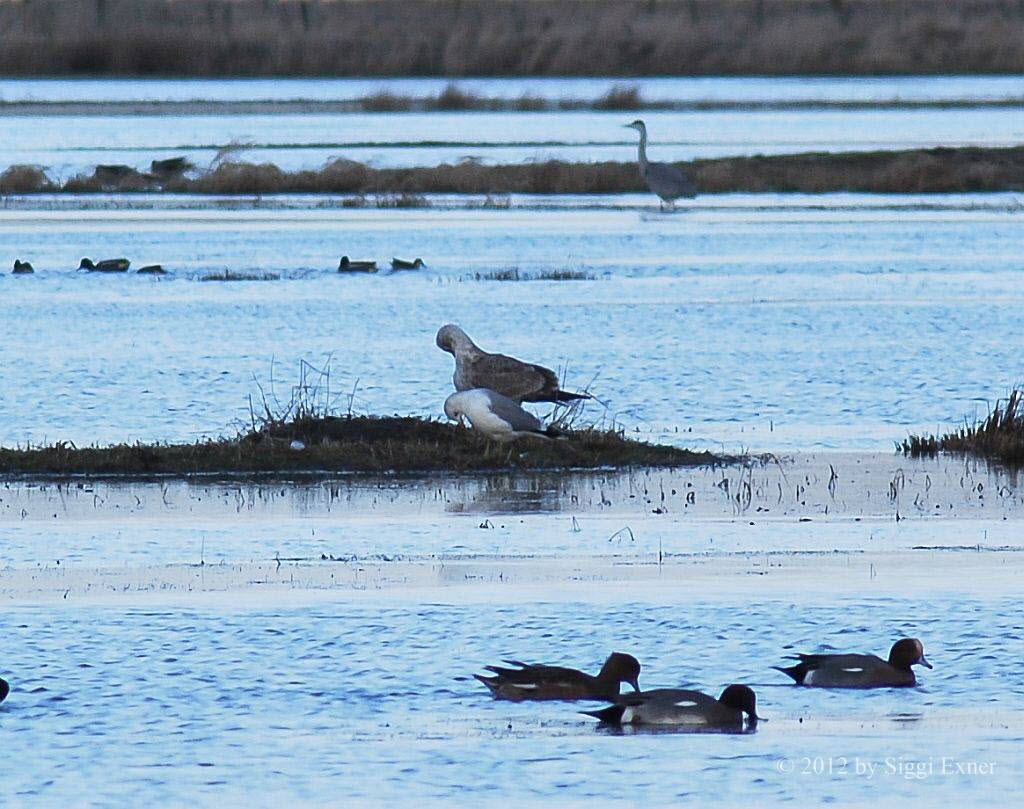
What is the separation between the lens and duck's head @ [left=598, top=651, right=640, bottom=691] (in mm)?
8281

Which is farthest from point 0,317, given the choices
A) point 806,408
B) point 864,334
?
point 806,408

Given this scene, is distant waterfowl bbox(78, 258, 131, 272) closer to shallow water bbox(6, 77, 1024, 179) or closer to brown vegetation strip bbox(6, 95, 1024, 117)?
shallow water bbox(6, 77, 1024, 179)

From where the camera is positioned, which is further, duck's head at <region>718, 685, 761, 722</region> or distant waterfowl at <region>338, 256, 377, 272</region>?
distant waterfowl at <region>338, 256, 377, 272</region>

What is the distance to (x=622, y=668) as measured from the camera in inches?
326

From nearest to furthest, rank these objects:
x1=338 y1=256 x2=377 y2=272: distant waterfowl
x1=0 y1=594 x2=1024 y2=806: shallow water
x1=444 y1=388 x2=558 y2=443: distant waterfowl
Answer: x1=0 y1=594 x2=1024 y2=806: shallow water, x1=444 y1=388 x2=558 y2=443: distant waterfowl, x1=338 y1=256 x2=377 y2=272: distant waterfowl

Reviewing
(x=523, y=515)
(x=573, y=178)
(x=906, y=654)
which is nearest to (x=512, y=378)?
(x=523, y=515)

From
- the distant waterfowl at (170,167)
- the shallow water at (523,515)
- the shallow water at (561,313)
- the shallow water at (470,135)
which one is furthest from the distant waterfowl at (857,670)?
the distant waterfowl at (170,167)

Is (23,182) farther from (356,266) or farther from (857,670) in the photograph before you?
(857,670)

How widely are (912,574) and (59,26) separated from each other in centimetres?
6206

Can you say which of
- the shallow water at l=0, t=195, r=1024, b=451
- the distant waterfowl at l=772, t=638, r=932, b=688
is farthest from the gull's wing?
the distant waterfowl at l=772, t=638, r=932, b=688

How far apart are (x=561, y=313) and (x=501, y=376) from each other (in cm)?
1039

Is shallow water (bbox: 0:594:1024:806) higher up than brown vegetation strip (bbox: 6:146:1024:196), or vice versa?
brown vegetation strip (bbox: 6:146:1024:196)

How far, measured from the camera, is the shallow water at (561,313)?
55.8ft

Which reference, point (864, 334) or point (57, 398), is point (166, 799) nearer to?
point (57, 398)
